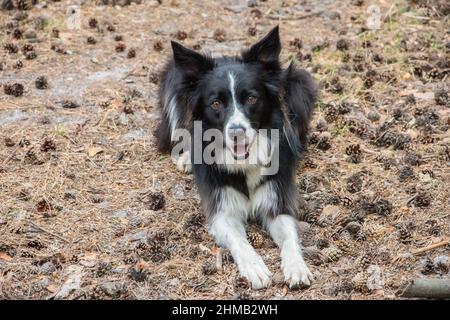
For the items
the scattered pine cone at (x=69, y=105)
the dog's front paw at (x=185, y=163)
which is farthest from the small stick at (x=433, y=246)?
the scattered pine cone at (x=69, y=105)

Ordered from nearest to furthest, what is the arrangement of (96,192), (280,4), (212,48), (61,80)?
(96,192), (61,80), (212,48), (280,4)

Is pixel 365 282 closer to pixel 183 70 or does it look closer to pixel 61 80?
pixel 183 70

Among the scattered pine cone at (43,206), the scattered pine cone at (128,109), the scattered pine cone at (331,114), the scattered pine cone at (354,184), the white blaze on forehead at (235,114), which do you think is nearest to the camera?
the white blaze on forehead at (235,114)

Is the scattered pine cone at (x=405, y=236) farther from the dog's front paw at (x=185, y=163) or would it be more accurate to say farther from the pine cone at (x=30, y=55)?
the pine cone at (x=30, y=55)

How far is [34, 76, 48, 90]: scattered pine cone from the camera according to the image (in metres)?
7.19

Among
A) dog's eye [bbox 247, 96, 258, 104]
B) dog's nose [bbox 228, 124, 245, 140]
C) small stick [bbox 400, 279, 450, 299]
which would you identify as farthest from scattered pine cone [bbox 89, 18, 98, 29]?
small stick [bbox 400, 279, 450, 299]

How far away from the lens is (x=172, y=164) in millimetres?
6312

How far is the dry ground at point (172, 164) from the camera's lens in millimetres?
4656

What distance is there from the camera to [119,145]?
6.49m

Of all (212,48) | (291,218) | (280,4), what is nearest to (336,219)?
(291,218)

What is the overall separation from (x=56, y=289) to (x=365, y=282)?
2093 millimetres

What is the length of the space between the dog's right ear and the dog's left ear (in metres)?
0.32

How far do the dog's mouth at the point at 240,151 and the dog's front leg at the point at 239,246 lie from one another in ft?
1.56

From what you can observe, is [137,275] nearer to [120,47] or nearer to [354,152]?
[354,152]
